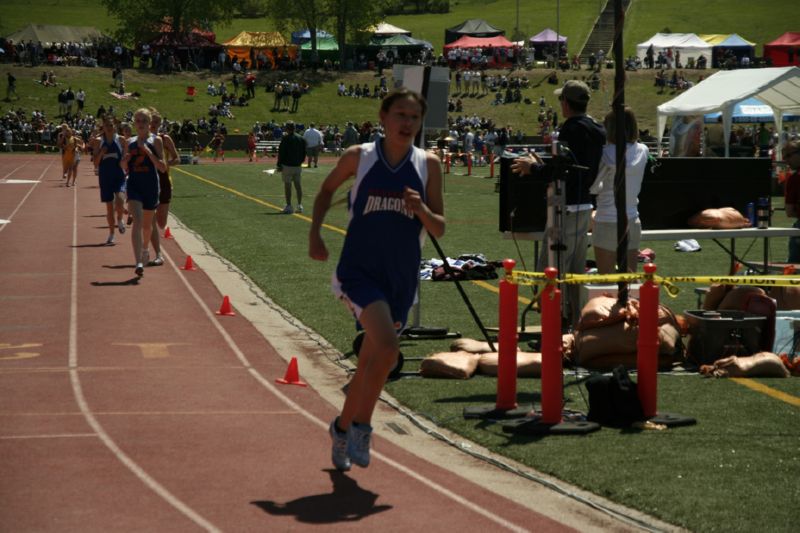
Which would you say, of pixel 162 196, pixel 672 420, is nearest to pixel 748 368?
pixel 672 420

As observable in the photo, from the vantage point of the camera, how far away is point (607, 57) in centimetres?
10700

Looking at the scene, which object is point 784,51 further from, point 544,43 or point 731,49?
point 544,43

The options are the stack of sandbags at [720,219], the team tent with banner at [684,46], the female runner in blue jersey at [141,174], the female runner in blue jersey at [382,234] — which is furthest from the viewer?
the team tent with banner at [684,46]

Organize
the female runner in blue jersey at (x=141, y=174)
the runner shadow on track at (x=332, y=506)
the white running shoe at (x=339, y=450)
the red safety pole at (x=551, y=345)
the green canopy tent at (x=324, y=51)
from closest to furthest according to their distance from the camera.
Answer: the runner shadow on track at (x=332, y=506) → the white running shoe at (x=339, y=450) → the red safety pole at (x=551, y=345) → the female runner in blue jersey at (x=141, y=174) → the green canopy tent at (x=324, y=51)

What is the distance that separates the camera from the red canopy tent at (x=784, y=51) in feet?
287

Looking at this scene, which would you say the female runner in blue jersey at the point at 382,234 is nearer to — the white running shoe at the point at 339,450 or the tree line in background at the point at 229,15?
the white running shoe at the point at 339,450

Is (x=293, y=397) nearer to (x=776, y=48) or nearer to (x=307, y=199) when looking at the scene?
(x=307, y=199)

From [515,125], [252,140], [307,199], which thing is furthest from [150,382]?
[515,125]

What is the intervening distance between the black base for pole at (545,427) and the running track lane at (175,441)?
2.57ft

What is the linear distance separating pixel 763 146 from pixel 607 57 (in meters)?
63.3

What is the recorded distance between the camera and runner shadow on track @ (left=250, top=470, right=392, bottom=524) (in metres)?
6.56

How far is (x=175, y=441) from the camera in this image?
326 inches

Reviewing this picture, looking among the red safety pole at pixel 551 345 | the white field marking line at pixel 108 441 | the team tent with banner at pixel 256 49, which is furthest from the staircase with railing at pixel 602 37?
the red safety pole at pixel 551 345

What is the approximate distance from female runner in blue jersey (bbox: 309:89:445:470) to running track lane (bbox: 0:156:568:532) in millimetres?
564
